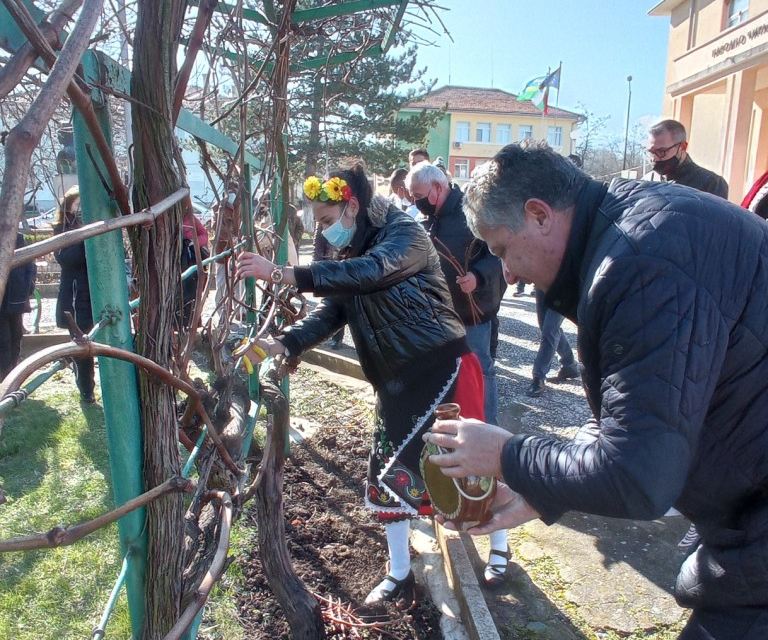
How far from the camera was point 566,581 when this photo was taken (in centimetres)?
280

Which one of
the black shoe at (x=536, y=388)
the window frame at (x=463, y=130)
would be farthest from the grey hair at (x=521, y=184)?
the window frame at (x=463, y=130)

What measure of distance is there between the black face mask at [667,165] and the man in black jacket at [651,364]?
3042mm

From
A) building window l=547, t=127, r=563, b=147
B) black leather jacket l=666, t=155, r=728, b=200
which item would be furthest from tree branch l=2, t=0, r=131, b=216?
building window l=547, t=127, r=563, b=147

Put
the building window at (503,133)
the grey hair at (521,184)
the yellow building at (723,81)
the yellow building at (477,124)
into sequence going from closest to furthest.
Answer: the grey hair at (521,184) → the yellow building at (723,81) → the yellow building at (477,124) → the building window at (503,133)

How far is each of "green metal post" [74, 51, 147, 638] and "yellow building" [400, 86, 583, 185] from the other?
4418 cm

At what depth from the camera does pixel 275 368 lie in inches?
131

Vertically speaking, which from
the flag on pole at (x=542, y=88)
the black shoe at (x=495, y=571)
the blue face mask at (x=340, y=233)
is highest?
the flag on pole at (x=542, y=88)

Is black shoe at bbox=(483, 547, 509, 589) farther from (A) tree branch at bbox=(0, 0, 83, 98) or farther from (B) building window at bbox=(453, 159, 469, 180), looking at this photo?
(B) building window at bbox=(453, 159, 469, 180)

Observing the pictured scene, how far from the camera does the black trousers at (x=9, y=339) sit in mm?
5031

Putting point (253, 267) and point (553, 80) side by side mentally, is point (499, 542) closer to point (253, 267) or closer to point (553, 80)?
point (253, 267)

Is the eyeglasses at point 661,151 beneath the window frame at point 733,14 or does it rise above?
beneath

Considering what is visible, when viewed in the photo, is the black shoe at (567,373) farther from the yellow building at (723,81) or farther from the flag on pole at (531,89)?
the flag on pole at (531,89)

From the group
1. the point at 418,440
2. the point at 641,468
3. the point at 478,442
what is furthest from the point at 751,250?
the point at 418,440

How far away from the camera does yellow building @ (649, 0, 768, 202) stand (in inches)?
502
